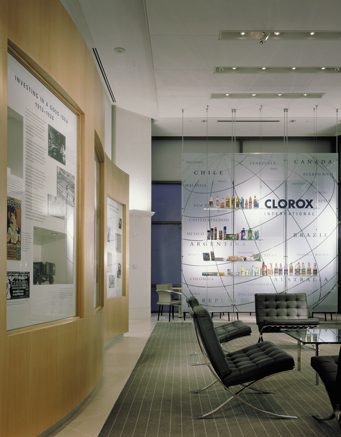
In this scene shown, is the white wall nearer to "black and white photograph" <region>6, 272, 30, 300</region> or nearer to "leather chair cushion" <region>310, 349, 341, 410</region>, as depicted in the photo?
"leather chair cushion" <region>310, 349, 341, 410</region>

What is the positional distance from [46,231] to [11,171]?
0.59 metres

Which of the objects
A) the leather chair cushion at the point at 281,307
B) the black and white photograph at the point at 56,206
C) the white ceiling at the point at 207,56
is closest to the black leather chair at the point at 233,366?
the black and white photograph at the point at 56,206

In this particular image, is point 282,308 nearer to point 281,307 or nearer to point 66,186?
point 281,307

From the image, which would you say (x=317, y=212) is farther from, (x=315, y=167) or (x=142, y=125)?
(x=142, y=125)

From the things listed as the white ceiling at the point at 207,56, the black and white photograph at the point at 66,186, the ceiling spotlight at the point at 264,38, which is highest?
the white ceiling at the point at 207,56

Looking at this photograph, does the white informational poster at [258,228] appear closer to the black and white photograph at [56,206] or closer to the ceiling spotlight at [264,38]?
the ceiling spotlight at [264,38]

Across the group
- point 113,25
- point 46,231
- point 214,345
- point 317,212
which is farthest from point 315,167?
point 46,231

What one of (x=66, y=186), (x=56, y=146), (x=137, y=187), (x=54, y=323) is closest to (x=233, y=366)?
(x=54, y=323)

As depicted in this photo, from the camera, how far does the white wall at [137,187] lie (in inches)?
371

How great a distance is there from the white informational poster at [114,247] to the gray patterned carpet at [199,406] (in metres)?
1.57

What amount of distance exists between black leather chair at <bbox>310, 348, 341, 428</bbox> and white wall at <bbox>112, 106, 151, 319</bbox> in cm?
638

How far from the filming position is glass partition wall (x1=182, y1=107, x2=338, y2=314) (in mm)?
8938

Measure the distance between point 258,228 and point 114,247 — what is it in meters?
3.91

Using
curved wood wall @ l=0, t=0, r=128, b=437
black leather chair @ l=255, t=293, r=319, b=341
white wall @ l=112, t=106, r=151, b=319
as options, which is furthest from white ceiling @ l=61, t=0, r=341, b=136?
black leather chair @ l=255, t=293, r=319, b=341
